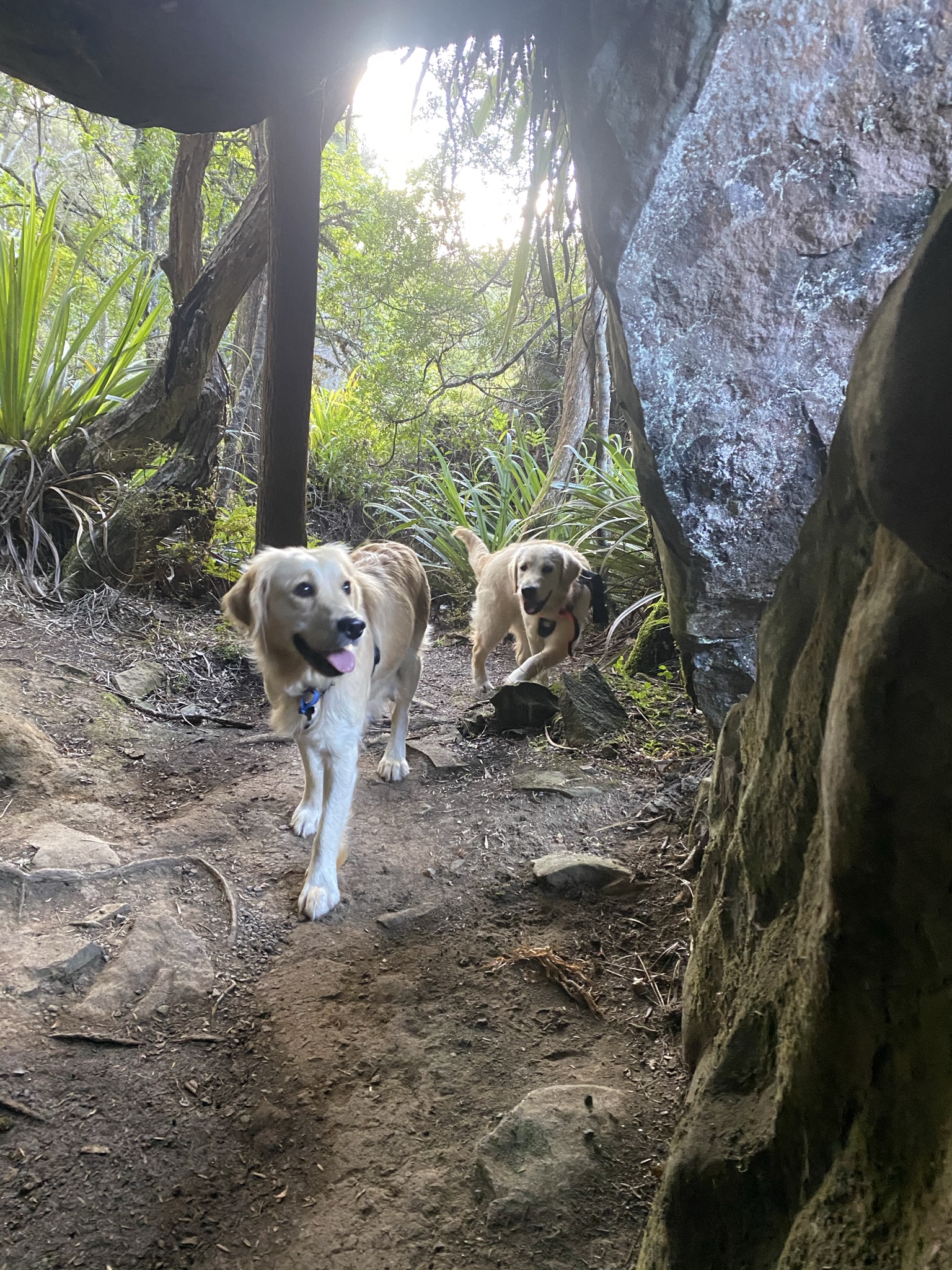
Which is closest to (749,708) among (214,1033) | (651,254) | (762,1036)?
(762,1036)

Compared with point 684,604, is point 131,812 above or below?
below

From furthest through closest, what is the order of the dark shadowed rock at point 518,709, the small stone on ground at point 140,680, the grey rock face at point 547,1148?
the dark shadowed rock at point 518,709, the small stone on ground at point 140,680, the grey rock face at point 547,1148

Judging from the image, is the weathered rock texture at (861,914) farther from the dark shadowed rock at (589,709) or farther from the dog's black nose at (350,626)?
the dark shadowed rock at (589,709)

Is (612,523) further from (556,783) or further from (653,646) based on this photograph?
(556,783)

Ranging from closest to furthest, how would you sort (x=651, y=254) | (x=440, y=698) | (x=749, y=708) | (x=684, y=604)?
(x=749, y=708), (x=651, y=254), (x=684, y=604), (x=440, y=698)

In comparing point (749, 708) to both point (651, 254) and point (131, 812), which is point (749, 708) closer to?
point (651, 254)

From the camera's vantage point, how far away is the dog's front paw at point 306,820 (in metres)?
3.36

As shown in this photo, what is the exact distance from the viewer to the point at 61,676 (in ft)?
13.7

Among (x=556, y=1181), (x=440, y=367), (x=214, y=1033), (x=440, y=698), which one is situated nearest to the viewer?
(x=556, y=1181)

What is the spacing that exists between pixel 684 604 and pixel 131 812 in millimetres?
2567

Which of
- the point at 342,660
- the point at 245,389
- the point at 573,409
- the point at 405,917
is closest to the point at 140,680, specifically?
the point at 342,660

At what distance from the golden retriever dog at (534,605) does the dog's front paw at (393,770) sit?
107 centimetres

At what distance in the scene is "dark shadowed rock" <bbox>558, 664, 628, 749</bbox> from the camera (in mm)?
4160

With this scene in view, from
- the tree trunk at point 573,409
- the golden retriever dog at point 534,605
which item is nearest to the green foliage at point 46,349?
the golden retriever dog at point 534,605
